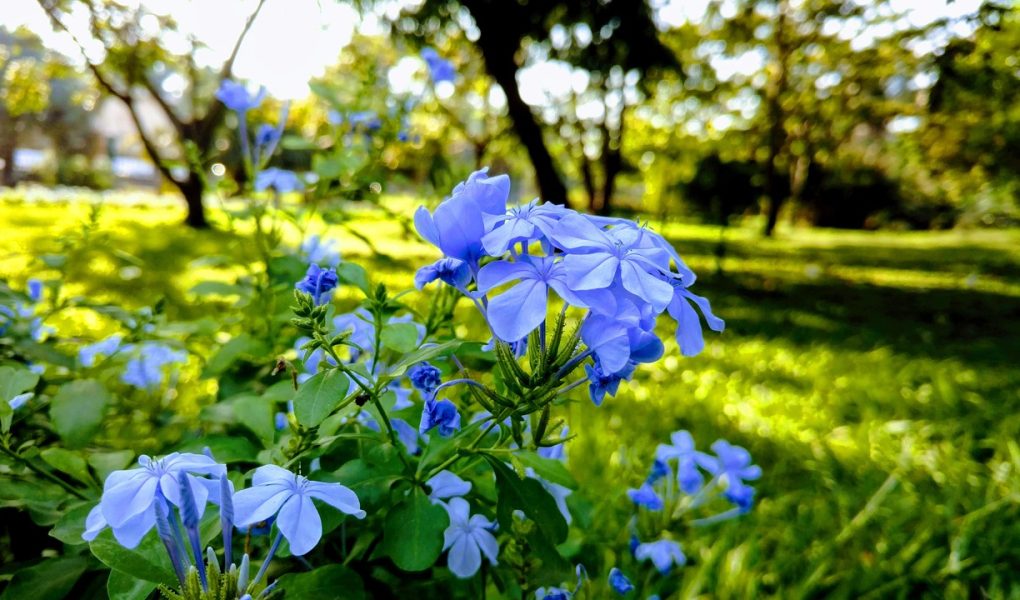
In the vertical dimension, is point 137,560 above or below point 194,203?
above

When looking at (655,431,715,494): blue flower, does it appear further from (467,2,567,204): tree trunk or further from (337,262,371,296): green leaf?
(467,2,567,204): tree trunk

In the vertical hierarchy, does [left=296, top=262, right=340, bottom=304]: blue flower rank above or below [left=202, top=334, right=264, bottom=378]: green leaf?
above

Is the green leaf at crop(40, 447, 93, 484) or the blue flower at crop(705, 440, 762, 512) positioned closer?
the green leaf at crop(40, 447, 93, 484)

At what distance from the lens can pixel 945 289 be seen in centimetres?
720

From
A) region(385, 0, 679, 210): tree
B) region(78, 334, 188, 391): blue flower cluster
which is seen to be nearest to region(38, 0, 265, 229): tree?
region(385, 0, 679, 210): tree

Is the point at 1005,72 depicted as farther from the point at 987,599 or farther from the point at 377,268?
the point at 377,268

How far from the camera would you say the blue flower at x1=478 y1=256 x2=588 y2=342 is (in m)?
0.59

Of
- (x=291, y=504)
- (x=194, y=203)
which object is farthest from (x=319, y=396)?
(x=194, y=203)

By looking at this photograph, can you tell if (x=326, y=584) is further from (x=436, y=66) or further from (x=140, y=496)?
(x=436, y=66)

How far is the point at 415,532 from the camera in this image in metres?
0.76

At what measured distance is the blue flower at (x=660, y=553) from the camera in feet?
4.06

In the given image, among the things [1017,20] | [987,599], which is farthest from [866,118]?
[987,599]

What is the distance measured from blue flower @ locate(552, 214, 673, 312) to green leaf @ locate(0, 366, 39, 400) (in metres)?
0.73

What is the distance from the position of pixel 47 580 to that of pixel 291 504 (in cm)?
44
